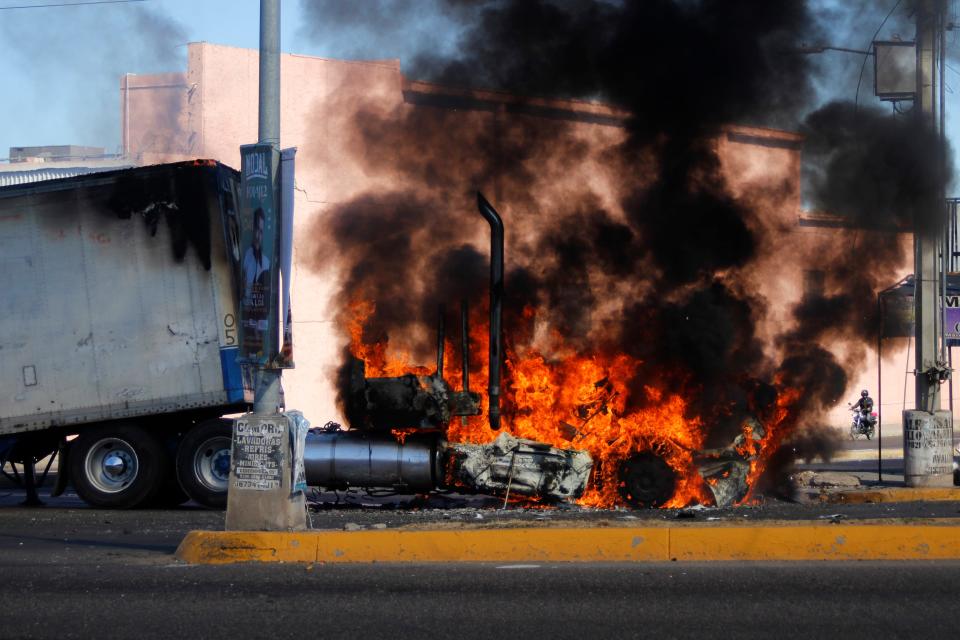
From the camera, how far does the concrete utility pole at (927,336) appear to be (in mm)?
13562

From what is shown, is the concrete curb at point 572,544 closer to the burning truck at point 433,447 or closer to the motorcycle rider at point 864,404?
the burning truck at point 433,447

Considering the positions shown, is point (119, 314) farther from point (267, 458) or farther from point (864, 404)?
point (864, 404)

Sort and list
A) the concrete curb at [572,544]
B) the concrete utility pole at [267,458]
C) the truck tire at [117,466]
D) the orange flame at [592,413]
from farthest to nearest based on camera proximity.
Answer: the truck tire at [117,466] < the orange flame at [592,413] < the concrete utility pole at [267,458] < the concrete curb at [572,544]

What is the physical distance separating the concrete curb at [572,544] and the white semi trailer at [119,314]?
4495 millimetres

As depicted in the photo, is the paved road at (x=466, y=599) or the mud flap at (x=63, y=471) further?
the mud flap at (x=63, y=471)

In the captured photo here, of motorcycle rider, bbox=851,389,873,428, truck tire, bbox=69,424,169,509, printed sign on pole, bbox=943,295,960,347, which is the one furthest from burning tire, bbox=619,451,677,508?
motorcycle rider, bbox=851,389,873,428

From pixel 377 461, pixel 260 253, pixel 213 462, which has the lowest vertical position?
pixel 213 462

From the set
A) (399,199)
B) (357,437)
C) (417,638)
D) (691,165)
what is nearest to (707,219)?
(691,165)

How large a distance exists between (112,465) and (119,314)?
175 cm

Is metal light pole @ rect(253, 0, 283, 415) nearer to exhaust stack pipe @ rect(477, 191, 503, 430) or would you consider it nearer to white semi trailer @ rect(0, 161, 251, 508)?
exhaust stack pipe @ rect(477, 191, 503, 430)

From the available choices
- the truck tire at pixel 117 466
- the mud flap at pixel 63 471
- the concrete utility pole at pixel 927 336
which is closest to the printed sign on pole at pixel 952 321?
the concrete utility pole at pixel 927 336

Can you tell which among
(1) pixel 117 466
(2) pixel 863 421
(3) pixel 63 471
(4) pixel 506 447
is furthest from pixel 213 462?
(2) pixel 863 421

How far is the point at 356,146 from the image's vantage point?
1652 cm

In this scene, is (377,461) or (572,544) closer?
(572,544)
